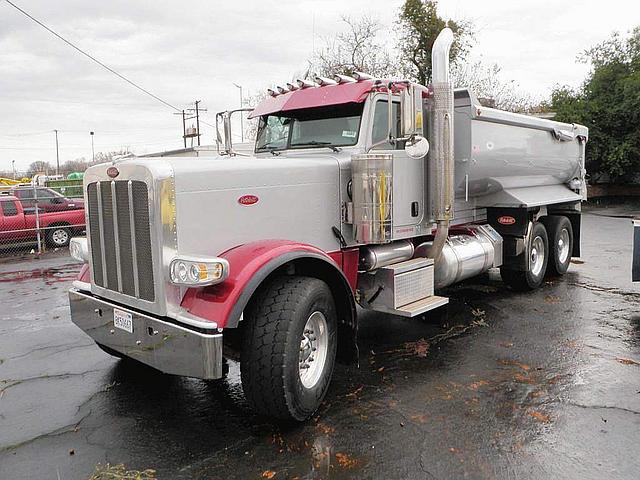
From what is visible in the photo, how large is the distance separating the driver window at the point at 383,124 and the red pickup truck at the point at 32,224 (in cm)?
1156

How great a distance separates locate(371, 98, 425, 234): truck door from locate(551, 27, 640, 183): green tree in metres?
23.2

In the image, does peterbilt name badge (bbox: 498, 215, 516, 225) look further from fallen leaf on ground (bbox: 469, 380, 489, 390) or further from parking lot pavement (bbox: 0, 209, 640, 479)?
fallen leaf on ground (bbox: 469, 380, 489, 390)

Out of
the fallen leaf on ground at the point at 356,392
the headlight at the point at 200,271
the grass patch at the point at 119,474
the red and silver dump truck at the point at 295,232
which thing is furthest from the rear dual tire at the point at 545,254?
the grass patch at the point at 119,474

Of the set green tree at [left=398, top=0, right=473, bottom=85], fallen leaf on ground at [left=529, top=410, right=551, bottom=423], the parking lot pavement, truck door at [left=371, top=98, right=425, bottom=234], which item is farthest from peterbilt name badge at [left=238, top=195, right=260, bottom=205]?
green tree at [left=398, top=0, right=473, bottom=85]

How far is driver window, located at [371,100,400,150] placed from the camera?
545 centimetres

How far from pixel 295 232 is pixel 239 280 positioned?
3.57 feet

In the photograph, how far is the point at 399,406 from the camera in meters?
4.41

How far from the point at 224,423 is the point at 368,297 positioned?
80.1 inches

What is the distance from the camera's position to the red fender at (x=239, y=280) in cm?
366

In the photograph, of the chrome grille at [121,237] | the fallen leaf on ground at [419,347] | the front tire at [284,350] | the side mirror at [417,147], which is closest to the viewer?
the front tire at [284,350]

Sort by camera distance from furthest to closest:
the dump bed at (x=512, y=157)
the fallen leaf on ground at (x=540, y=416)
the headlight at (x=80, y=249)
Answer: the dump bed at (x=512, y=157), the headlight at (x=80, y=249), the fallen leaf on ground at (x=540, y=416)

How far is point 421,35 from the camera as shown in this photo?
2414 cm

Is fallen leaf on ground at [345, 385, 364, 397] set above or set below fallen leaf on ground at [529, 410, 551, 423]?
above

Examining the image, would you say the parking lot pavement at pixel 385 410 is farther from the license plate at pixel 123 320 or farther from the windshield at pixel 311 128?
the windshield at pixel 311 128
